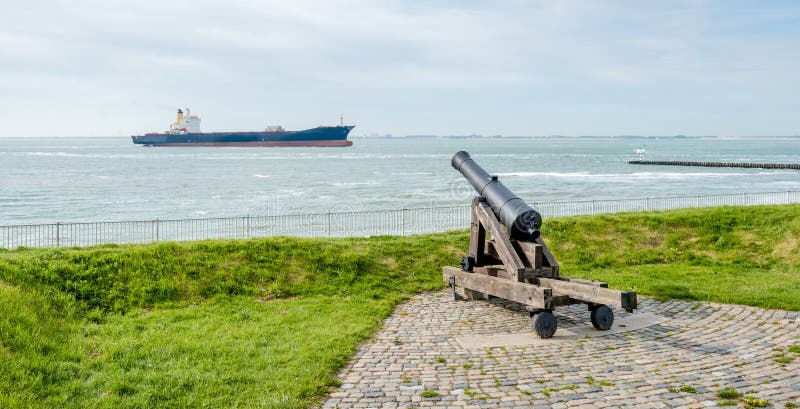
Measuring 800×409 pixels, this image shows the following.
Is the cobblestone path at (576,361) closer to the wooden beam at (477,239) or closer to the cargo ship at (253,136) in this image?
the wooden beam at (477,239)

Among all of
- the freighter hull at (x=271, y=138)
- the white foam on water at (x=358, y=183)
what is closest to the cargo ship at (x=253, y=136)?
the freighter hull at (x=271, y=138)

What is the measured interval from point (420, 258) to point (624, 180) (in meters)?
54.7

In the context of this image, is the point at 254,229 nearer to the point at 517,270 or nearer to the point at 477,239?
the point at 477,239

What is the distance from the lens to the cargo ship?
482 ft

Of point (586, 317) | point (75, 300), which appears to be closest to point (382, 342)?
point (586, 317)

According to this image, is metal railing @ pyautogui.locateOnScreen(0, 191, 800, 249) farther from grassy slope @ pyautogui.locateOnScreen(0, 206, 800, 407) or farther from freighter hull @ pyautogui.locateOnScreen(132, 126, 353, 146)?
freighter hull @ pyautogui.locateOnScreen(132, 126, 353, 146)

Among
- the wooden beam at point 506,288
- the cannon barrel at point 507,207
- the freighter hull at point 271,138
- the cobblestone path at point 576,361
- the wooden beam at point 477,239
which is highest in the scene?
the freighter hull at point 271,138

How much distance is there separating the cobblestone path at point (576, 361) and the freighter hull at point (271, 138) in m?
137

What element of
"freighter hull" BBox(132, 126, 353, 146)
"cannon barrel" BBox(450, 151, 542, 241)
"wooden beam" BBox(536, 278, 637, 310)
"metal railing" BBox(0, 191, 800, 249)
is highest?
"freighter hull" BBox(132, 126, 353, 146)

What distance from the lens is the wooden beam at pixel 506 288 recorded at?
338 inches

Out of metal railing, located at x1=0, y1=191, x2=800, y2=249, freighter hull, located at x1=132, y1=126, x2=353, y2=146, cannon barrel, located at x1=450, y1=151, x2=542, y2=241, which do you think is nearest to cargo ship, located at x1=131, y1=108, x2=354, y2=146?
freighter hull, located at x1=132, y1=126, x2=353, y2=146

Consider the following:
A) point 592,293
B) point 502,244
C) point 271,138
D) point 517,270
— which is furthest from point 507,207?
point 271,138

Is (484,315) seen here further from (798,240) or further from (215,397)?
(798,240)

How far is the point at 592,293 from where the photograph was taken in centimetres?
827
